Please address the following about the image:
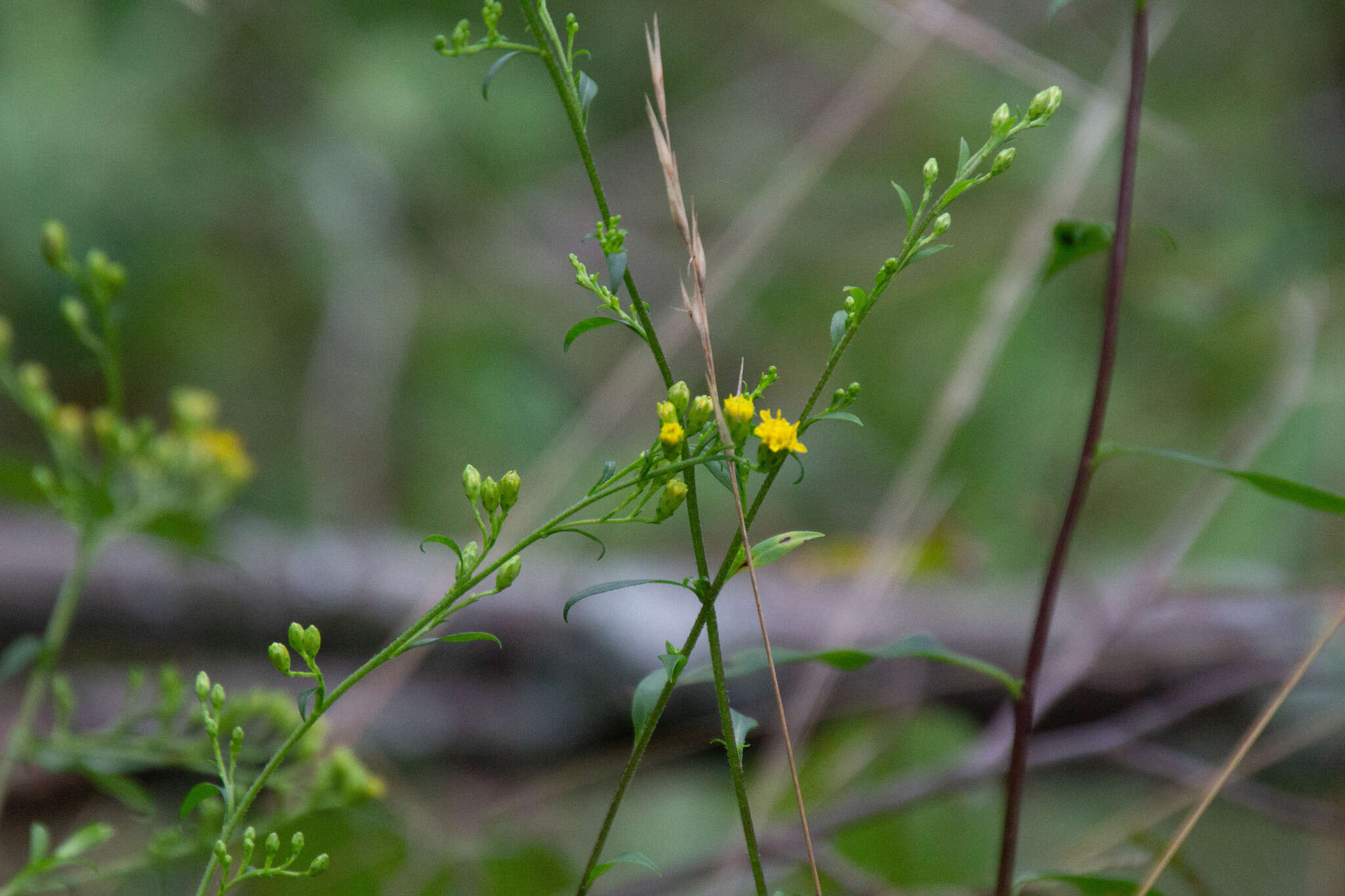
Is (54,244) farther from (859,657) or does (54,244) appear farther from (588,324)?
(859,657)

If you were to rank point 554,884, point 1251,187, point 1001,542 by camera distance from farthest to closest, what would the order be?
point 1251,187
point 1001,542
point 554,884

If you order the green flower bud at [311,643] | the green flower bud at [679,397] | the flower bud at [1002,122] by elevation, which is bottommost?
the green flower bud at [311,643]

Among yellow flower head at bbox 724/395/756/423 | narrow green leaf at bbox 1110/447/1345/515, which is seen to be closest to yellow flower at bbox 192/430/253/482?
yellow flower head at bbox 724/395/756/423

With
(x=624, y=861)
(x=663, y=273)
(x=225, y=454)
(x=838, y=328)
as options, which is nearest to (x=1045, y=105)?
(x=838, y=328)

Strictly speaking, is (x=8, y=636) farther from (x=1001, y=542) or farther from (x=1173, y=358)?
(x=1173, y=358)

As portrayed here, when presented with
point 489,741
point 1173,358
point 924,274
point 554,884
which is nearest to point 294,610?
point 489,741

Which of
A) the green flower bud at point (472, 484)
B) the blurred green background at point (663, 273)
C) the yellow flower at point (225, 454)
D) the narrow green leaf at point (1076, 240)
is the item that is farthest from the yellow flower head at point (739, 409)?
the blurred green background at point (663, 273)

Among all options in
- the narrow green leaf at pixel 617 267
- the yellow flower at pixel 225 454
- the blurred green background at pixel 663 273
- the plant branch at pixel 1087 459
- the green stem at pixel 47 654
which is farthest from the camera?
the blurred green background at pixel 663 273

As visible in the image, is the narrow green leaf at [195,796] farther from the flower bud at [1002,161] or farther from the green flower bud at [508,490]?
the flower bud at [1002,161]
